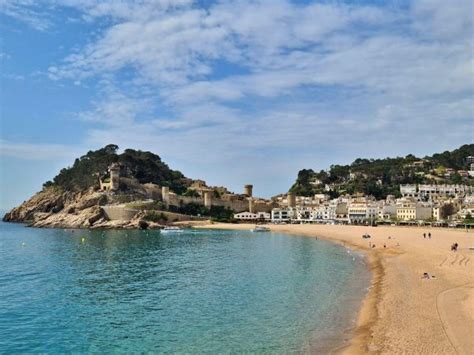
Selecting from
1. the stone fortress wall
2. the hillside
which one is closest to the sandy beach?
the hillside

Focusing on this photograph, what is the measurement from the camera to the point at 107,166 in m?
98.9

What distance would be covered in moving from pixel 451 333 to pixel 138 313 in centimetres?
1087

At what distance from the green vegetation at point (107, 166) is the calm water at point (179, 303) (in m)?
63.3

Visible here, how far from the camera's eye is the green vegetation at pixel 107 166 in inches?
3794

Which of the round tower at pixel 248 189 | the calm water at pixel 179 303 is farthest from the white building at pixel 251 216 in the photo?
the calm water at pixel 179 303

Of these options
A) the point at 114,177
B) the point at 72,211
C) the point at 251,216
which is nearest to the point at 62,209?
the point at 72,211

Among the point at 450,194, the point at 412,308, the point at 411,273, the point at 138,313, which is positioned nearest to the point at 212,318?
the point at 138,313

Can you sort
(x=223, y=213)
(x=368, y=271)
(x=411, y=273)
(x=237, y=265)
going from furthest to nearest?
(x=223, y=213), (x=237, y=265), (x=368, y=271), (x=411, y=273)

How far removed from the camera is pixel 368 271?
2733 centimetres

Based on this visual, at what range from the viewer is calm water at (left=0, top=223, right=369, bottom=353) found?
45.8 ft

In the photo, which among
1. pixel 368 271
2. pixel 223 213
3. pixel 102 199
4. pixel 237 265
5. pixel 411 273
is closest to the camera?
pixel 411 273

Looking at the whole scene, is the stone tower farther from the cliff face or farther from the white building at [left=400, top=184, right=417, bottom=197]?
the white building at [left=400, top=184, right=417, bottom=197]

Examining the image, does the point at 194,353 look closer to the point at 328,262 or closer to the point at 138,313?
the point at 138,313

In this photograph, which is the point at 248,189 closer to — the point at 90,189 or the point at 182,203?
the point at 182,203
